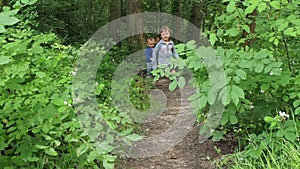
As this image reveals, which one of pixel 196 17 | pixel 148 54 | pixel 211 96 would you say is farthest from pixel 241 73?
pixel 196 17

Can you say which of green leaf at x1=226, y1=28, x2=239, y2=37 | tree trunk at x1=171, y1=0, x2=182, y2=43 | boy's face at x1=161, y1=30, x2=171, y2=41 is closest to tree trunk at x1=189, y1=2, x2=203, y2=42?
tree trunk at x1=171, y1=0, x2=182, y2=43

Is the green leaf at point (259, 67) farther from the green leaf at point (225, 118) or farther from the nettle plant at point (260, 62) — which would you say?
the green leaf at point (225, 118)

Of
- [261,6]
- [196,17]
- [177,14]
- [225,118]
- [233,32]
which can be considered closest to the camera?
[261,6]

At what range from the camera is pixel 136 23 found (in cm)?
940

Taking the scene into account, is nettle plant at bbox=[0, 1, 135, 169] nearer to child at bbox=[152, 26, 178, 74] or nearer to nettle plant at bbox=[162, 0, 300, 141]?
nettle plant at bbox=[162, 0, 300, 141]

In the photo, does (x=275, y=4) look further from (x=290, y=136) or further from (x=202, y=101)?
(x=290, y=136)

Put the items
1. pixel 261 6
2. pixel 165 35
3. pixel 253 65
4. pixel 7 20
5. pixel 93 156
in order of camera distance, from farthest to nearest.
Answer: pixel 165 35, pixel 253 65, pixel 261 6, pixel 93 156, pixel 7 20

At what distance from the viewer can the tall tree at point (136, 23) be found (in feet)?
30.4

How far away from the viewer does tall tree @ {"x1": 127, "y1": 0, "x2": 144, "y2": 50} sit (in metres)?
9.27

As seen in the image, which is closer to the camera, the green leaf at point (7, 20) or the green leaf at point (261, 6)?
the green leaf at point (7, 20)

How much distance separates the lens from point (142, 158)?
4.26 metres

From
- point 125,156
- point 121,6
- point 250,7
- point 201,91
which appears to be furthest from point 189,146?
point 121,6

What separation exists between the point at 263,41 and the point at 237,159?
1.23 meters

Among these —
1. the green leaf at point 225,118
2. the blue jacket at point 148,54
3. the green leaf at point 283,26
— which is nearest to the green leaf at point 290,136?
the green leaf at point 225,118
